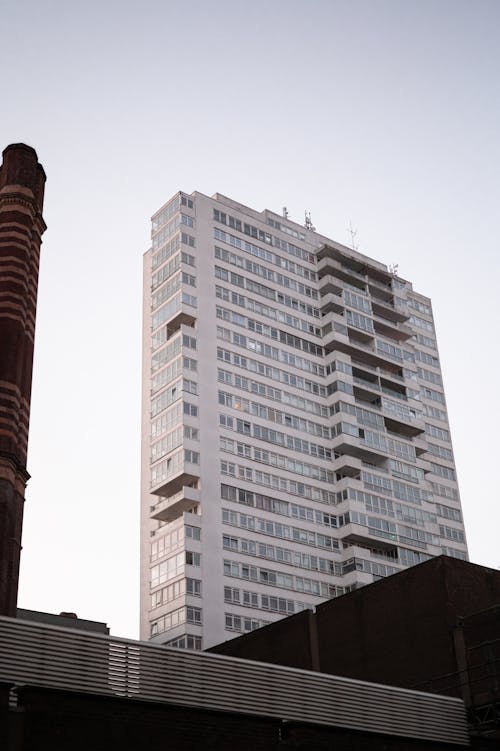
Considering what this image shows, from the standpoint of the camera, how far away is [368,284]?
360 feet

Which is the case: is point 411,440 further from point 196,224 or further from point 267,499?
point 196,224

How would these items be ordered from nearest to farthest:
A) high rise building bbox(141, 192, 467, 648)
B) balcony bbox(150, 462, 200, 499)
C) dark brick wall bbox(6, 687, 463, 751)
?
1. dark brick wall bbox(6, 687, 463, 751)
2. high rise building bbox(141, 192, 467, 648)
3. balcony bbox(150, 462, 200, 499)

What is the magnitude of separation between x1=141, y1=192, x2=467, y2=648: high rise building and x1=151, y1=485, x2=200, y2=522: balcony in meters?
0.16

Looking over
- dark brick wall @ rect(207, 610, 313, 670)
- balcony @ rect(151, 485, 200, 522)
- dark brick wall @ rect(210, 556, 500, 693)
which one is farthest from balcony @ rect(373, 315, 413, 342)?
dark brick wall @ rect(210, 556, 500, 693)

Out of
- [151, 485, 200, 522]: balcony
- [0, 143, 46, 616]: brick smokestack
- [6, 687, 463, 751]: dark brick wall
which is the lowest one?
[6, 687, 463, 751]: dark brick wall

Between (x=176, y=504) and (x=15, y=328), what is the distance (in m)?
45.9

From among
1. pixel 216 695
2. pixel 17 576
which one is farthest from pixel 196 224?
pixel 216 695

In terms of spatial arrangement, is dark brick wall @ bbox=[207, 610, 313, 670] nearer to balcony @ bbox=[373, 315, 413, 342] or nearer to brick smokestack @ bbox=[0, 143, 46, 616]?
brick smokestack @ bbox=[0, 143, 46, 616]

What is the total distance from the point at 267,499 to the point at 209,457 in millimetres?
7075

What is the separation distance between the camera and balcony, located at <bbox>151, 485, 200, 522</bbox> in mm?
79688

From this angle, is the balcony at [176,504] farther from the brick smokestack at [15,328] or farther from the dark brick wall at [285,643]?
the brick smokestack at [15,328]

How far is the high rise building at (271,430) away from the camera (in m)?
79.3

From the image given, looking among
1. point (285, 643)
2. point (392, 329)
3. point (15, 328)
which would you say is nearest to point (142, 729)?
point (15, 328)

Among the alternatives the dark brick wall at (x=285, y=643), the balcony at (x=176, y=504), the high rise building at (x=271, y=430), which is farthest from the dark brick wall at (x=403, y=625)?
the balcony at (x=176, y=504)
